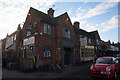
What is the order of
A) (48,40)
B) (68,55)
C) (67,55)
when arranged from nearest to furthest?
(48,40) → (67,55) → (68,55)

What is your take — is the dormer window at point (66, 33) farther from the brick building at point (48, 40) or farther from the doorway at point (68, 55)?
the doorway at point (68, 55)

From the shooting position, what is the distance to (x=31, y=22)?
1480cm

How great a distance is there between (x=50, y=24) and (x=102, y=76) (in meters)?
10.8

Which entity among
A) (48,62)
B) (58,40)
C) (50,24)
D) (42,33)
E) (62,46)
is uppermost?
(50,24)

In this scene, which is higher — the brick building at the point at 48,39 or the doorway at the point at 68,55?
the brick building at the point at 48,39

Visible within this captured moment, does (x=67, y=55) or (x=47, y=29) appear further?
(x=67, y=55)

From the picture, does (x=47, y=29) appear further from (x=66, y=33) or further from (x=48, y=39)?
(x=66, y=33)

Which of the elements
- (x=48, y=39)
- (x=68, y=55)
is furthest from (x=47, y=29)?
(x=68, y=55)

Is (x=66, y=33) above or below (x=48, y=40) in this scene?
above

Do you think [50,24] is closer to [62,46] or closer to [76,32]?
[62,46]

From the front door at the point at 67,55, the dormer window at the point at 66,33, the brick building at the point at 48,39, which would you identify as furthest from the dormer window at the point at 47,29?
the front door at the point at 67,55

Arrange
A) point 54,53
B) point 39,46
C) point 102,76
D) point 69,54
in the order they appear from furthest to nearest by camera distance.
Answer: point 69,54 → point 54,53 → point 39,46 → point 102,76

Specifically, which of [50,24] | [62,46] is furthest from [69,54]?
[50,24]

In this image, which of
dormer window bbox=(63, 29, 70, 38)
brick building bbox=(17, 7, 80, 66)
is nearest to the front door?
brick building bbox=(17, 7, 80, 66)
